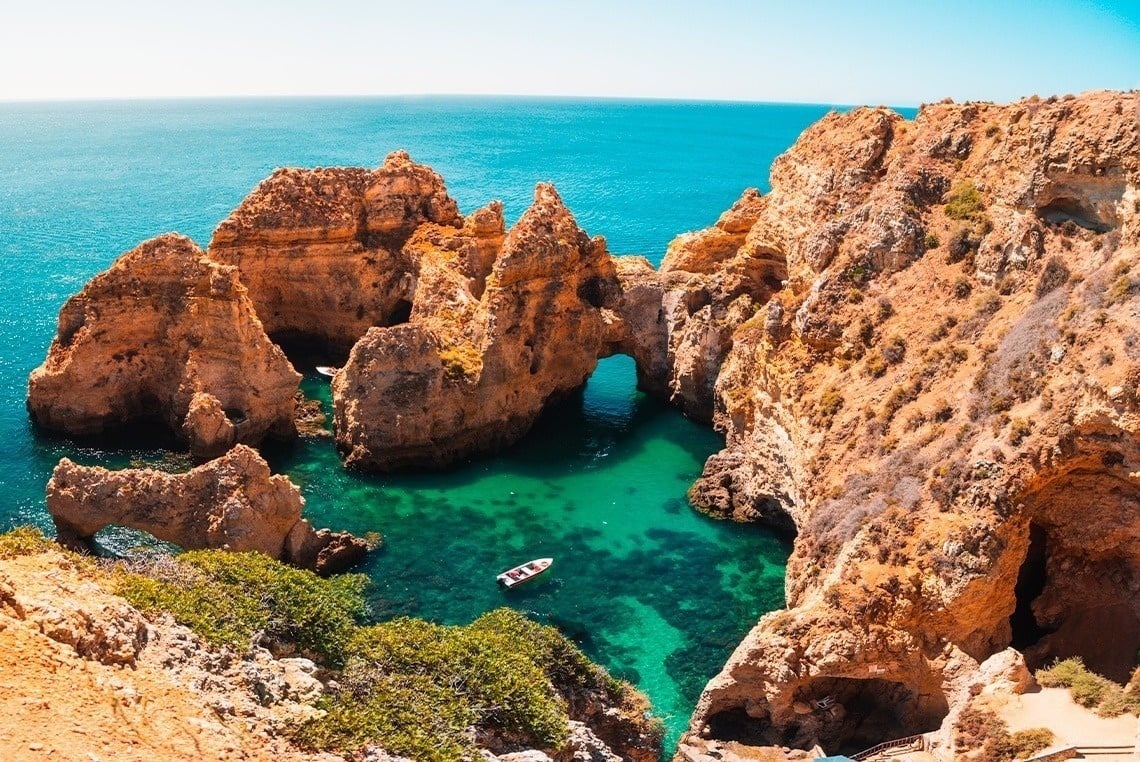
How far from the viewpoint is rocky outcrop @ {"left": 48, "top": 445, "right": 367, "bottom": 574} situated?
28703 mm

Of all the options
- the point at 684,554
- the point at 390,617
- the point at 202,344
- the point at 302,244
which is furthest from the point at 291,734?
the point at 302,244

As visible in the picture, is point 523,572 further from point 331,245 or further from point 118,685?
point 331,245

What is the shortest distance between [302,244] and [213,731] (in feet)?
133

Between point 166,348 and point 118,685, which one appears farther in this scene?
point 166,348

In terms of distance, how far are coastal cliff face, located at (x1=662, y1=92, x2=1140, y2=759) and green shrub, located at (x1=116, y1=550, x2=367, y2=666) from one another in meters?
11.2

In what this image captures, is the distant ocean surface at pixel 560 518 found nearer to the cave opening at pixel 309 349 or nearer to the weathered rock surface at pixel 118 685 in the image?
the cave opening at pixel 309 349

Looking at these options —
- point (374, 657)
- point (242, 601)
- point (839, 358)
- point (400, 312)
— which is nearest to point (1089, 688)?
point (839, 358)

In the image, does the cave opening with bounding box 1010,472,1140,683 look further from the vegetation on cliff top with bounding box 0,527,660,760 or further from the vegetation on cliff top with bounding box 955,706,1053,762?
the vegetation on cliff top with bounding box 0,527,660,760

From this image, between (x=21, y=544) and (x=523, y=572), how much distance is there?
1863cm

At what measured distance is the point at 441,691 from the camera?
1656cm

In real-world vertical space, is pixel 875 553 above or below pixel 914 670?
above

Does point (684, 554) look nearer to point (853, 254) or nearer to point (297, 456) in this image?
point (853, 254)

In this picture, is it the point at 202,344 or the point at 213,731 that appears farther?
the point at 202,344

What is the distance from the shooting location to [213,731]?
1275 centimetres
